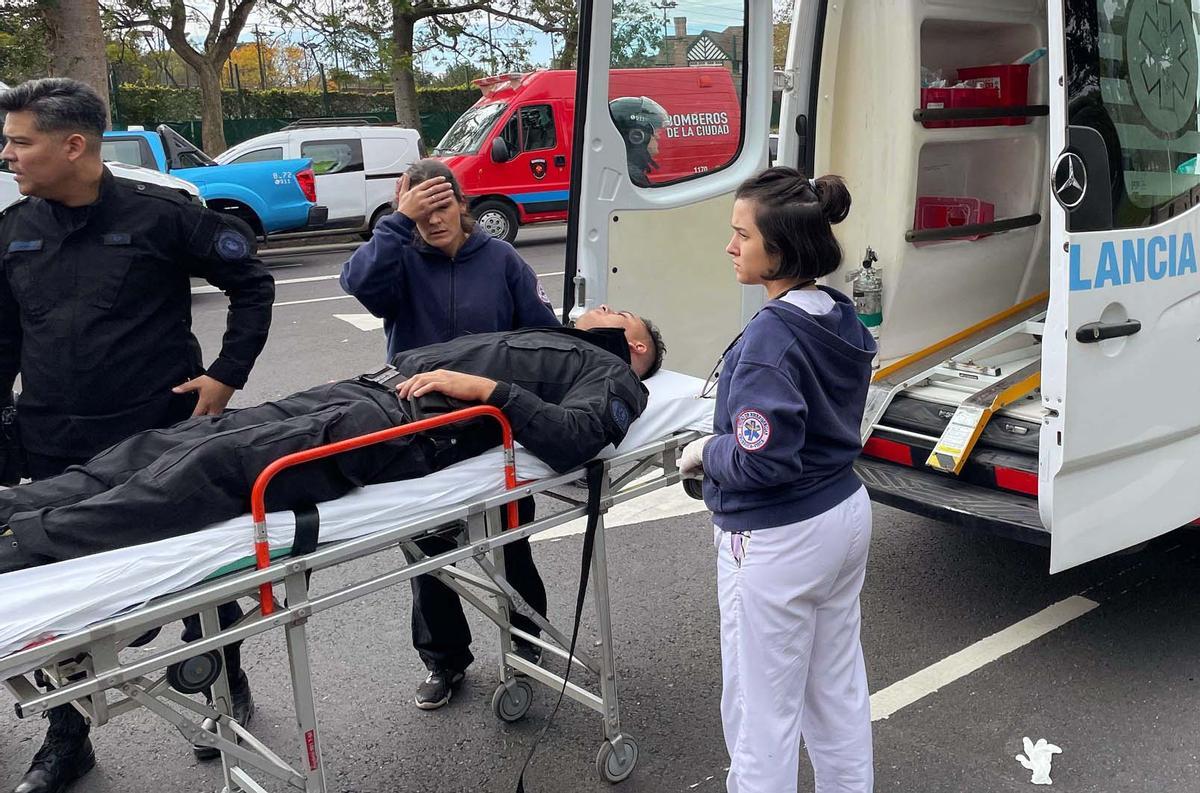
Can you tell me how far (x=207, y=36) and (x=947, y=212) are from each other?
839 inches

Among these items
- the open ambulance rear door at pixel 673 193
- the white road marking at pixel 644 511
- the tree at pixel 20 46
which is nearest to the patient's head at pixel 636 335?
the open ambulance rear door at pixel 673 193

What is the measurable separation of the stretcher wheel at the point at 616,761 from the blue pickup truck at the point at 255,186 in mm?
11708

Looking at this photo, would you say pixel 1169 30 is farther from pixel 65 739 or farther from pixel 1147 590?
pixel 65 739

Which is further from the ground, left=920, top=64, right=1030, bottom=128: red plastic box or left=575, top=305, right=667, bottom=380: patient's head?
→ left=920, top=64, right=1030, bottom=128: red plastic box

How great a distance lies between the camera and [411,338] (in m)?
3.31

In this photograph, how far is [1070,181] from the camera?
292cm

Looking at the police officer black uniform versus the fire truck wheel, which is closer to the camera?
the police officer black uniform

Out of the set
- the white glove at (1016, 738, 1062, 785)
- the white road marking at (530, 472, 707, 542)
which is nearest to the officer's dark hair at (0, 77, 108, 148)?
the white road marking at (530, 472, 707, 542)

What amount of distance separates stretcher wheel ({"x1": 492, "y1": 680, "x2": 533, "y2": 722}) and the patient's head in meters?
1.05

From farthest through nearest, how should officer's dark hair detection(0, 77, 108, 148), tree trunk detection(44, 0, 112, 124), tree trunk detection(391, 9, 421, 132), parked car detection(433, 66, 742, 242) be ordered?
1. tree trunk detection(391, 9, 421, 132)
2. parked car detection(433, 66, 742, 242)
3. tree trunk detection(44, 0, 112, 124)
4. officer's dark hair detection(0, 77, 108, 148)

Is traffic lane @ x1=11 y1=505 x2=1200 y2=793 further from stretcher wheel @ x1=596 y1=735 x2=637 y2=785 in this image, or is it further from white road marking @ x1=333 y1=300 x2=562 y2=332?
white road marking @ x1=333 y1=300 x2=562 y2=332

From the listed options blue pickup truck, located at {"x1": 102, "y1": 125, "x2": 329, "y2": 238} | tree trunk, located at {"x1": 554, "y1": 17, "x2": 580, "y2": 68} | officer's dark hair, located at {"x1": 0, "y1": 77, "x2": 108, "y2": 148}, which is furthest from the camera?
tree trunk, located at {"x1": 554, "y1": 17, "x2": 580, "y2": 68}

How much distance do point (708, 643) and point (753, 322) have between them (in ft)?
6.04

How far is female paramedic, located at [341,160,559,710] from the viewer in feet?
10.2
